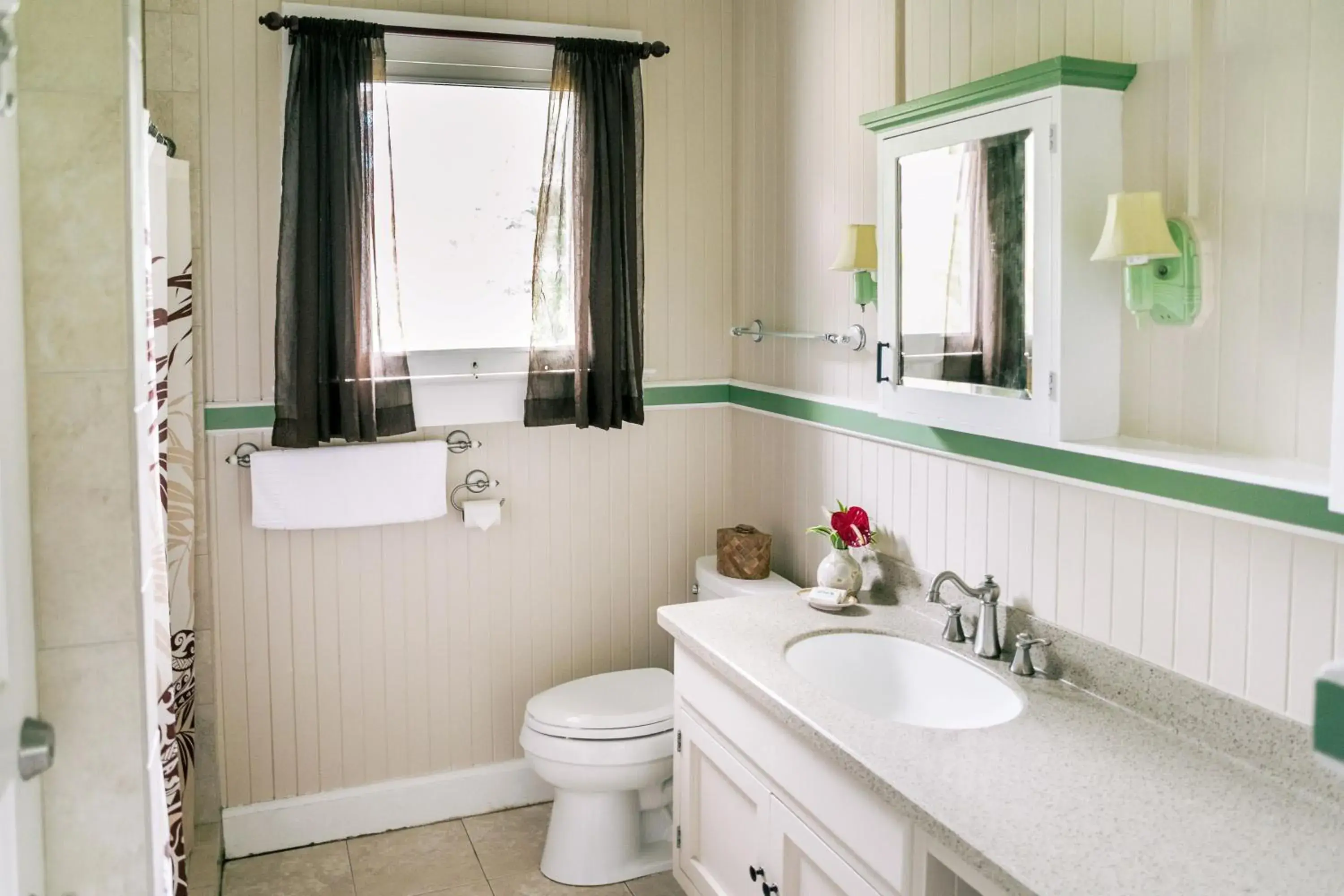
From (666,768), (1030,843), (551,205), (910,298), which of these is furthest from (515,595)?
(1030,843)

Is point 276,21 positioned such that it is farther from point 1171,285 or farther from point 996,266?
point 1171,285

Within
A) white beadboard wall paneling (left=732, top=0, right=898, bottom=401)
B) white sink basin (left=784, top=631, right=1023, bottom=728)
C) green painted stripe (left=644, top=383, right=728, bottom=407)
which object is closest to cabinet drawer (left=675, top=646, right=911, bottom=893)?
white sink basin (left=784, top=631, right=1023, bottom=728)

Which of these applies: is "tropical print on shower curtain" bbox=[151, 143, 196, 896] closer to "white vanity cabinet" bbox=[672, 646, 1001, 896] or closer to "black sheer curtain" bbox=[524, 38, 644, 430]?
"black sheer curtain" bbox=[524, 38, 644, 430]

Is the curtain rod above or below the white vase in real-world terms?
above

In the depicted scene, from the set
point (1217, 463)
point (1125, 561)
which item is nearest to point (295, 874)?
point (1125, 561)

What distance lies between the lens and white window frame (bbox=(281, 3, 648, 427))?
9.79 ft

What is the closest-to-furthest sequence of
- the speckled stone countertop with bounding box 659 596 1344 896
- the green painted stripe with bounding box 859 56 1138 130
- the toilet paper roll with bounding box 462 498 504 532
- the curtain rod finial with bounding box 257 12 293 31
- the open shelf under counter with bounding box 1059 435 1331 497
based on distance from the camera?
the speckled stone countertop with bounding box 659 596 1344 896 < the open shelf under counter with bounding box 1059 435 1331 497 < the green painted stripe with bounding box 859 56 1138 130 < the curtain rod finial with bounding box 257 12 293 31 < the toilet paper roll with bounding box 462 498 504 532

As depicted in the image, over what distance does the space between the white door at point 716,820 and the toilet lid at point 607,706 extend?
0.74 feet

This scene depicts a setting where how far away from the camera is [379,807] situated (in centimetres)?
319

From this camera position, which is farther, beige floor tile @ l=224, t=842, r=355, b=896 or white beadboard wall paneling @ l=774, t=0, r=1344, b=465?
beige floor tile @ l=224, t=842, r=355, b=896

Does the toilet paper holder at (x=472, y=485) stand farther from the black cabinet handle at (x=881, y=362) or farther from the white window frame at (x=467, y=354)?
the black cabinet handle at (x=881, y=362)

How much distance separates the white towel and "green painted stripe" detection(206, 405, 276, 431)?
86 mm

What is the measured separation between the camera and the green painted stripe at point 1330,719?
24.4 inches

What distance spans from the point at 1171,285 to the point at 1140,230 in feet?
0.37
